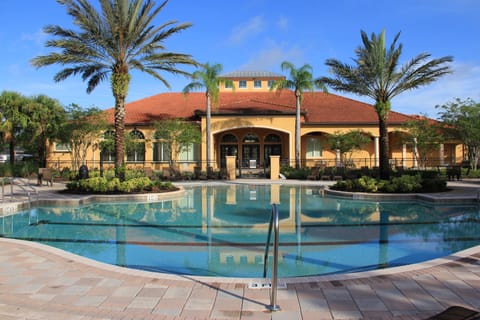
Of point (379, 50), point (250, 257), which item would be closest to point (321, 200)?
point (379, 50)

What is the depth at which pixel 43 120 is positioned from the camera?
28.5 m

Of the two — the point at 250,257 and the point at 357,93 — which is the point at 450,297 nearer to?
the point at 250,257

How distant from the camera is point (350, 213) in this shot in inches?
499

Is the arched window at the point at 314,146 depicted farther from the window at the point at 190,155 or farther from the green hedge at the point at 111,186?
the green hedge at the point at 111,186

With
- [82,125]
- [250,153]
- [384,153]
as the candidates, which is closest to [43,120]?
[82,125]

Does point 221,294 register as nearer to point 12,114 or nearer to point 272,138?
point 12,114

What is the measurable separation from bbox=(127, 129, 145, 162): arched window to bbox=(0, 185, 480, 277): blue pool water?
15.9 meters

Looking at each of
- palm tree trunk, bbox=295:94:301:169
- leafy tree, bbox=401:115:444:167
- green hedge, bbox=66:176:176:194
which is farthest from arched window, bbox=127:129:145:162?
leafy tree, bbox=401:115:444:167

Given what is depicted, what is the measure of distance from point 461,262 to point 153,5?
627 inches

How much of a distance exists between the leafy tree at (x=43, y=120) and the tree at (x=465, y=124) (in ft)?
90.6

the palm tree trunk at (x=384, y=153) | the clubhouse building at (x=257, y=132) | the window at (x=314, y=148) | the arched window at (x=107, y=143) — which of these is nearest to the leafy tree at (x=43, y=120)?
the clubhouse building at (x=257, y=132)

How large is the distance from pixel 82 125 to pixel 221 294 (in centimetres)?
2429

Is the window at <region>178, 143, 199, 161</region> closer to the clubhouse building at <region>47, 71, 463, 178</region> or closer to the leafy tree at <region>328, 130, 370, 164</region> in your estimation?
the clubhouse building at <region>47, 71, 463, 178</region>

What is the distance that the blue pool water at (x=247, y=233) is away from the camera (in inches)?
278
